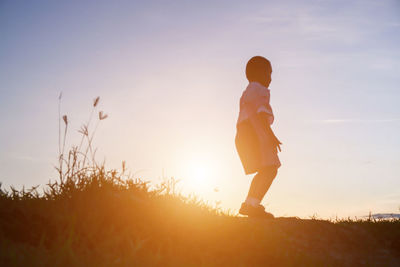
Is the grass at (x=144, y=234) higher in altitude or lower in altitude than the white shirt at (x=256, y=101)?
lower

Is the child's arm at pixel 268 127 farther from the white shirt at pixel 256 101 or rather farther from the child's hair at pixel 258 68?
the child's hair at pixel 258 68

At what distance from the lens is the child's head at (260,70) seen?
671cm

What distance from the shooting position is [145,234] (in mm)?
4410

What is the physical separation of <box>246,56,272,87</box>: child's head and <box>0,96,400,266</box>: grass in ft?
7.45

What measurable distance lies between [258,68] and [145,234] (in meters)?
3.55

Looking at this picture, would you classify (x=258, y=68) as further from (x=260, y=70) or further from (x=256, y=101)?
(x=256, y=101)

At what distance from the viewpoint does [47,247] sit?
3.99m

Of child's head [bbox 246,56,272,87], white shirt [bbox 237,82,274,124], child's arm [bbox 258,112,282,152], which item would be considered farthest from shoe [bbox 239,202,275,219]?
child's head [bbox 246,56,272,87]

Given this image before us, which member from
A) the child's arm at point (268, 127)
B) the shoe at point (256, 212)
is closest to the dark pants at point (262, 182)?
the shoe at point (256, 212)

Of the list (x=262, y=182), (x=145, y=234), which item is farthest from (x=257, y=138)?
(x=145, y=234)

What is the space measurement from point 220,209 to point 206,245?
150 cm

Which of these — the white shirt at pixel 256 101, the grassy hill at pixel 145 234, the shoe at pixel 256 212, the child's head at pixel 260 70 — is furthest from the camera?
the child's head at pixel 260 70

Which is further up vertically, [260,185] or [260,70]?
[260,70]

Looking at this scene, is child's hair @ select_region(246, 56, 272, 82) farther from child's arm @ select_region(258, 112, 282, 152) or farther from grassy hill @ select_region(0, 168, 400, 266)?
grassy hill @ select_region(0, 168, 400, 266)
